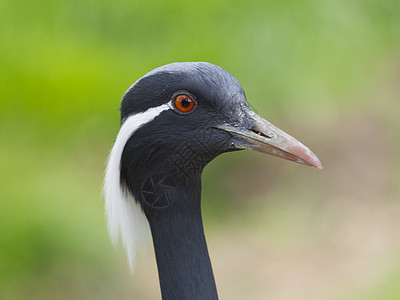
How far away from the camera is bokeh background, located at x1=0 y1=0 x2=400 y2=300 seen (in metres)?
5.99

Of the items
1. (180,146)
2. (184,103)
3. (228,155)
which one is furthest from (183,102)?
(228,155)

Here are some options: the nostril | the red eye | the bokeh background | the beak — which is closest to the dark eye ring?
the red eye

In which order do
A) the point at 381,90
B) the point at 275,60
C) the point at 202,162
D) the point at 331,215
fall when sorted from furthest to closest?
the point at 381,90 < the point at 275,60 < the point at 331,215 < the point at 202,162

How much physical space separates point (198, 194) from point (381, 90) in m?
6.40

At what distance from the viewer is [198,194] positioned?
3.12 m

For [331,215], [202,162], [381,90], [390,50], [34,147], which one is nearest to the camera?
[202,162]

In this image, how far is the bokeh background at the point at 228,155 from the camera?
5988 mm

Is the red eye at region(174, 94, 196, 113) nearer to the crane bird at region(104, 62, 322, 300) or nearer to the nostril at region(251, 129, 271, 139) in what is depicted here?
the crane bird at region(104, 62, 322, 300)

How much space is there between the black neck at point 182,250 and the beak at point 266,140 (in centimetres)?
32

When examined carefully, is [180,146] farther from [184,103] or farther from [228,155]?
[228,155]

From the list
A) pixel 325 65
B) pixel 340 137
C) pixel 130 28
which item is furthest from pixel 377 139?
pixel 130 28

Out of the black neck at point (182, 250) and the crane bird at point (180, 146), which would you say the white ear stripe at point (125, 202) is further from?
the black neck at point (182, 250)

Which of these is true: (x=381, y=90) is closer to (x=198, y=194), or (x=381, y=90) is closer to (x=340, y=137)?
(x=340, y=137)

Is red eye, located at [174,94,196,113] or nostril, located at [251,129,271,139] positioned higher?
red eye, located at [174,94,196,113]
